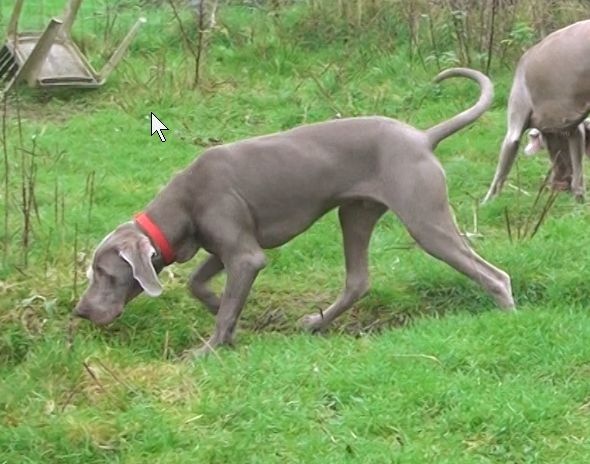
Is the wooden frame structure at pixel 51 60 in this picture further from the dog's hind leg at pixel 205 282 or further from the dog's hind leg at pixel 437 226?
the dog's hind leg at pixel 437 226

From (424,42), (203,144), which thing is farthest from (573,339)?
(424,42)

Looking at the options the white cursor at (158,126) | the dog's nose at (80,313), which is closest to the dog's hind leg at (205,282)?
the dog's nose at (80,313)

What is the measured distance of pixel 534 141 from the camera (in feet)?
27.2

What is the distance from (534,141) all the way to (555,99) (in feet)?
1.16

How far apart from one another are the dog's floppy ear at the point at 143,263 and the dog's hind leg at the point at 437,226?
1129mm

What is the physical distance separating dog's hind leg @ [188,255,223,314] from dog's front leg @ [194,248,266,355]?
0.27 metres

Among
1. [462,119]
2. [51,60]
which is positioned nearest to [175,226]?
[462,119]

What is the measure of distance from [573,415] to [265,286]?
2198 millimetres

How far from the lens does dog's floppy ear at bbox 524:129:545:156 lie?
824 cm

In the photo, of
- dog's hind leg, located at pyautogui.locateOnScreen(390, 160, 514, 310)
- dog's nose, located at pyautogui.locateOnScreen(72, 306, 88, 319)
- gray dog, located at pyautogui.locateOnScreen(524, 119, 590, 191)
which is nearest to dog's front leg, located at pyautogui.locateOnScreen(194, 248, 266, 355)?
dog's nose, located at pyautogui.locateOnScreen(72, 306, 88, 319)

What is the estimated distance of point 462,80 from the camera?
404 inches

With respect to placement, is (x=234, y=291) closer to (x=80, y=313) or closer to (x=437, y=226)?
(x=80, y=313)

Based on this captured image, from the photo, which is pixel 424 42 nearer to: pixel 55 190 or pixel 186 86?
pixel 186 86

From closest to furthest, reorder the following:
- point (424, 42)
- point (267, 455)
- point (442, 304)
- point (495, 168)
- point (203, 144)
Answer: point (267, 455) → point (442, 304) → point (495, 168) → point (203, 144) → point (424, 42)
